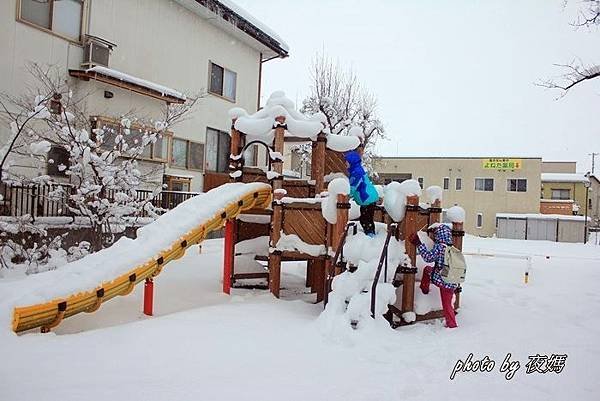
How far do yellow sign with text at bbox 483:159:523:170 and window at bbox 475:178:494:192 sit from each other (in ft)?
3.38

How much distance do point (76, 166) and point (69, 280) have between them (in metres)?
3.99

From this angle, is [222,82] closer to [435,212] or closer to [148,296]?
[435,212]

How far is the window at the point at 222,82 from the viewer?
18864 mm

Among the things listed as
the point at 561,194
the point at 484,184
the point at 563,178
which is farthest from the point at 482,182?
the point at 561,194

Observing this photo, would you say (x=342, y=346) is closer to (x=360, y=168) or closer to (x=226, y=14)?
(x=360, y=168)

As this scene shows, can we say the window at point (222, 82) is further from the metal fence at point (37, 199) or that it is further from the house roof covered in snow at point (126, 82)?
the metal fence at point (37, 199)

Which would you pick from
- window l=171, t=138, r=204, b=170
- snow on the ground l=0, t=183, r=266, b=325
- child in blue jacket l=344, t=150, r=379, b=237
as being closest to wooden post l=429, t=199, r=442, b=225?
child in blue jacket l=344, t=150, r=379, b=237

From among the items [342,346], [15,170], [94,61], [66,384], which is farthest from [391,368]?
[94,61]

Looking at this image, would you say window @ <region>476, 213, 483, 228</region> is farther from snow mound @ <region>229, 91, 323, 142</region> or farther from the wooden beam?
snow mound @ <region>229, 91, 323, 142</region>

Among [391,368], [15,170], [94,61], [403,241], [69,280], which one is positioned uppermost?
[94,61]

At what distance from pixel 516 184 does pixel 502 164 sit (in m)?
1.97

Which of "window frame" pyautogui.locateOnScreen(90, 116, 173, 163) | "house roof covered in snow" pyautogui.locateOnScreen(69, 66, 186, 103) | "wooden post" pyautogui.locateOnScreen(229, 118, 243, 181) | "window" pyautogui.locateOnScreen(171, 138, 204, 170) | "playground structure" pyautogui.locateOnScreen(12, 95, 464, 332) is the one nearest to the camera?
"playground structure" pyautogui.locateOnScreen(12, 95, 464, 332)

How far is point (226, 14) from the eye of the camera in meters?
18.2

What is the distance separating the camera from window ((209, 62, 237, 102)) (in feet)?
61.9
